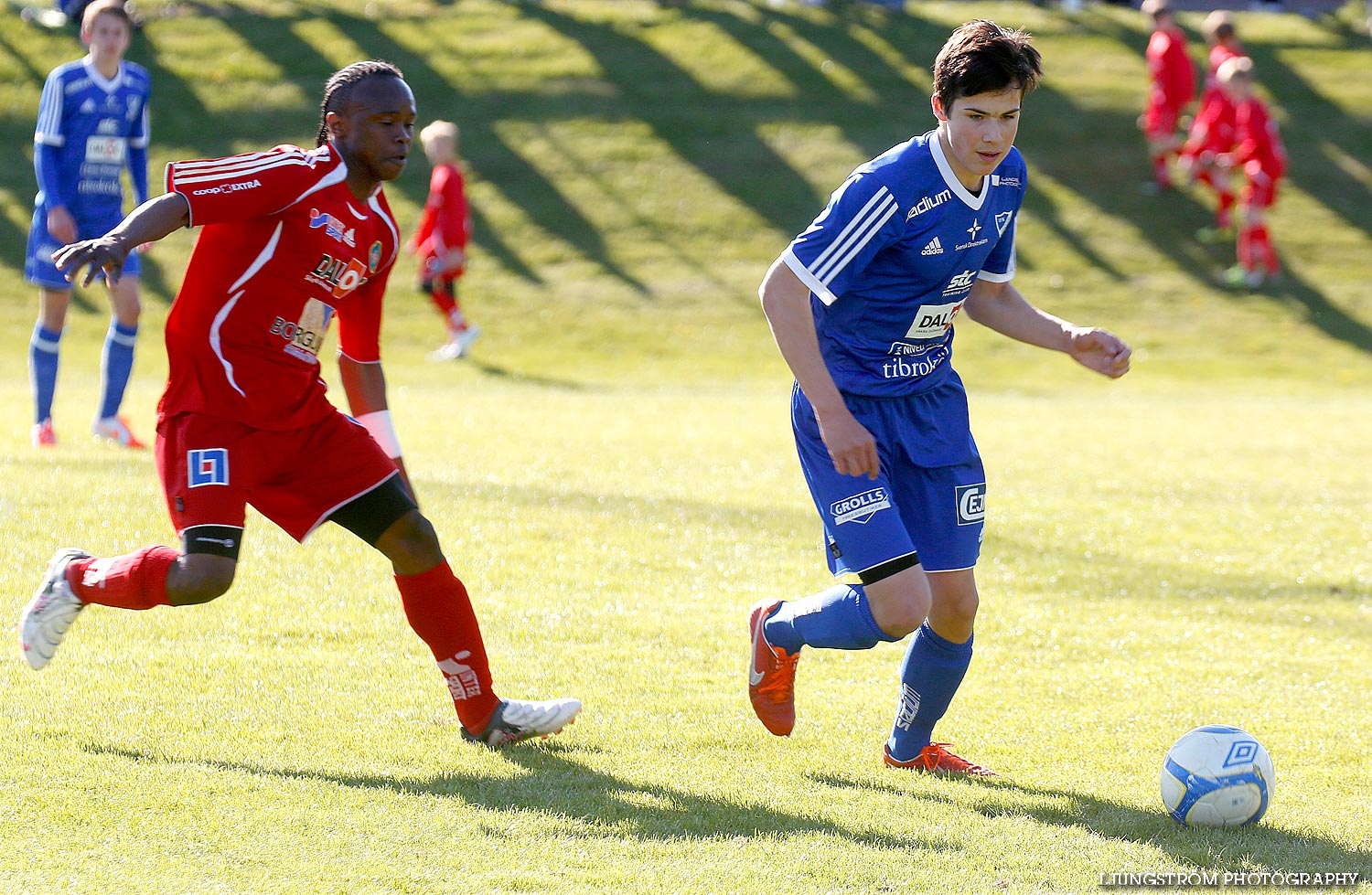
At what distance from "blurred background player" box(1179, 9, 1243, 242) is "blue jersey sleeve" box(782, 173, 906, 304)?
16.9 m

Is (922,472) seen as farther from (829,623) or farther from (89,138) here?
(89,138)

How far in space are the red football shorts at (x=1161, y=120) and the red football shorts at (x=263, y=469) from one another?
18.7m

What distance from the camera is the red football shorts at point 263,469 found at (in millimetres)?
4215

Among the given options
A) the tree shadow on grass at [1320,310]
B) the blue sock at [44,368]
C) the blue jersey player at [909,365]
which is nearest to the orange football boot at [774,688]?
the blue jersey player at [909,365]

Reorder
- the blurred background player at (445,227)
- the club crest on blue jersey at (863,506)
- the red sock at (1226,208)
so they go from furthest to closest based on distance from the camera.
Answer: the red sock at (1226,208), the blurred background player at (445,227), the club crest on blue jersey at (863,506)

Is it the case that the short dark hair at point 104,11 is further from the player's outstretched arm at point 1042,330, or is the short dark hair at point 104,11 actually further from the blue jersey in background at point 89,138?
the player's outstretched arm at point 1042,330

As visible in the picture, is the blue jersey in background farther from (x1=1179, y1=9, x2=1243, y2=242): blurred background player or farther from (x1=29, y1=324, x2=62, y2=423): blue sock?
(x1=1179, y1=9, x2=1243, y2=242): blurred background player

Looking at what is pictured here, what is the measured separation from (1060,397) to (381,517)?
1203 centimetres

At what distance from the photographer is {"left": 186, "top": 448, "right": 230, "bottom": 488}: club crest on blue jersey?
4.21m

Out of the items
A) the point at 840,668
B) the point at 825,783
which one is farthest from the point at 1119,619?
the point at 825,783

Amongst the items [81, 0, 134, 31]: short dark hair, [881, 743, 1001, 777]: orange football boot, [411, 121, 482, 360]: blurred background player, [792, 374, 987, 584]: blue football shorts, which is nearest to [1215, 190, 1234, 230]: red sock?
[411, 121, 482, 360]: blurred background player

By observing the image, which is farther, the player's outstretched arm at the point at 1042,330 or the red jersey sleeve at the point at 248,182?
the player's outstretched arm at the point at 1042,330

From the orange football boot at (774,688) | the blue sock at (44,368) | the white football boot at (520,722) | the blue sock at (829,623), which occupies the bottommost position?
the blue sock at (44,368)

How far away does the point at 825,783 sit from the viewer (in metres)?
4.22
